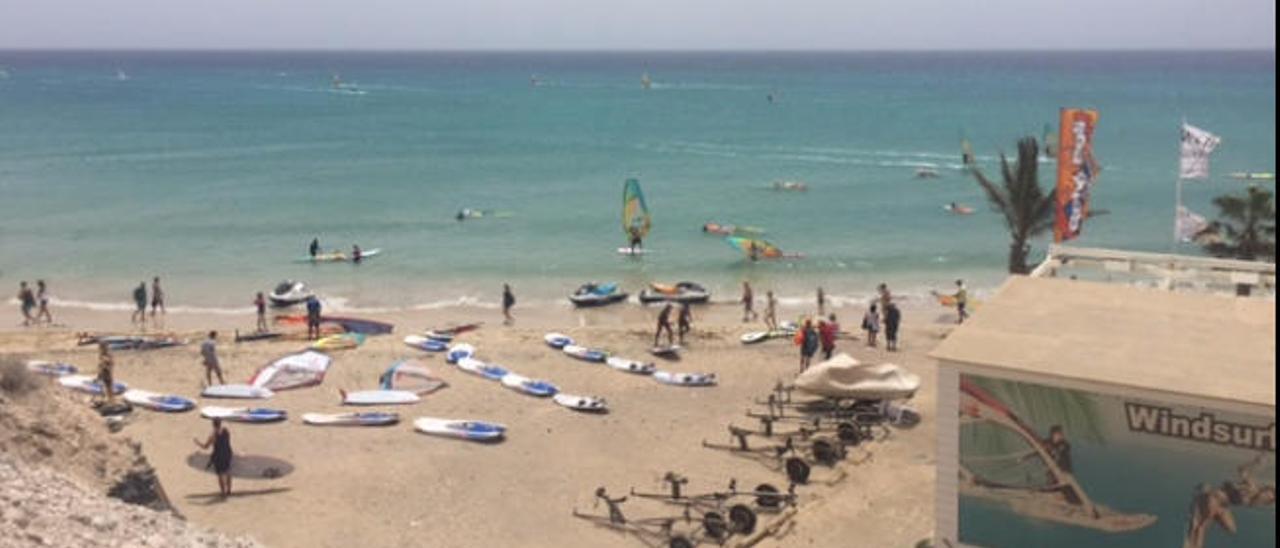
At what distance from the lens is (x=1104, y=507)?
12445 millimetres

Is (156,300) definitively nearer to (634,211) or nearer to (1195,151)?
(634,211)

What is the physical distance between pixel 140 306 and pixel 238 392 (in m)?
11.0

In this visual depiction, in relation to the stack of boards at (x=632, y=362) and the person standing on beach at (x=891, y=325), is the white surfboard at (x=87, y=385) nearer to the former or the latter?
the stack of boards at (x=632, y=362)

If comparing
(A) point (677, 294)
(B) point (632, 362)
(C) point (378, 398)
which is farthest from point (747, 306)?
(C) point (378, 398)

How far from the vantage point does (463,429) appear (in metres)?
20.3

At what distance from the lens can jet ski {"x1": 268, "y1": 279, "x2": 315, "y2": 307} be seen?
3416 cm

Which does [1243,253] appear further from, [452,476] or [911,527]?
[452,476]

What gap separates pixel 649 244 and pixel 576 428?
79.4 feet

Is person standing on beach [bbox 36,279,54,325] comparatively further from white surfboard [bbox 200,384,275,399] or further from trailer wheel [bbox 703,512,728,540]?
trailer wheel [bbox 703,512,728,540]

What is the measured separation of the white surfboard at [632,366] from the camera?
968 inches

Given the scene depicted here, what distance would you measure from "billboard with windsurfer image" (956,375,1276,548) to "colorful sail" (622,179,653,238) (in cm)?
2449

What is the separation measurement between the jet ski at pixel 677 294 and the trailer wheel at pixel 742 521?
18.3m

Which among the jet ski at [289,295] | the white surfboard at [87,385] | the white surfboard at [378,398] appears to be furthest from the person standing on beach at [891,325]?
the jet ski at [289,295]

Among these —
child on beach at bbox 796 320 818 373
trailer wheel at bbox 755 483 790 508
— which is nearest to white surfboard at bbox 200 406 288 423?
trailer wheel at bbox 755 483 790 508
